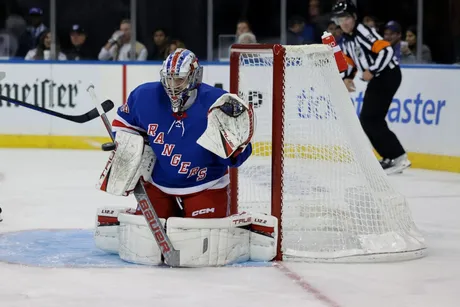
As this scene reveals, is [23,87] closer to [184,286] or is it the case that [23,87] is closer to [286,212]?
[286,212]

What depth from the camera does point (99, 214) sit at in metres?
4.59

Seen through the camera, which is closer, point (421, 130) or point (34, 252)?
point (34, 252)

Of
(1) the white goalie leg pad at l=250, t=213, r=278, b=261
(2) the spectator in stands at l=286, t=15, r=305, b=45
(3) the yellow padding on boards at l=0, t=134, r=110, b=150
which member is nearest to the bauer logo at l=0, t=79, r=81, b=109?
(3) the yellow padding on boards at l=0, t=134, r=110, b=150

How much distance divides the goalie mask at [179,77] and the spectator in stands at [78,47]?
5.91m

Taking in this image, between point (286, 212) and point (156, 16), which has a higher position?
point (156, 16)

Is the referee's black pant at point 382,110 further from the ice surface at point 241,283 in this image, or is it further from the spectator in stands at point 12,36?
the spectator in stands at point 12,36

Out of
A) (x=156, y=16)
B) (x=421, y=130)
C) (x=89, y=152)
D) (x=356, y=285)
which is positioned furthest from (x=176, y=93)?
(x=156, y=16)

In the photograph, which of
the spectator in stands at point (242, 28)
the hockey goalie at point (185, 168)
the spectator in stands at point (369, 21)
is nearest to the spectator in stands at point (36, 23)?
the spectator in stands at point (242, 28)

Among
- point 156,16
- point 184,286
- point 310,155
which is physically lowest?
point 184,286

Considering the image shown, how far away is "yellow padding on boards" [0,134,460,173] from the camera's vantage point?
496 cm

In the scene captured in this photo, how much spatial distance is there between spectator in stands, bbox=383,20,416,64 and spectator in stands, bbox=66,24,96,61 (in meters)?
2.65

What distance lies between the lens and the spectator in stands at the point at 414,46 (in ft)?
30.6

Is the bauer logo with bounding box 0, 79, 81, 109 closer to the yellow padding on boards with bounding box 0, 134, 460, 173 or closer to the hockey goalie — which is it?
the yellow padding on boards with bounding box 0, 134, 460, 173

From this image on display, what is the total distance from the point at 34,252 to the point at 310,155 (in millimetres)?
1355
